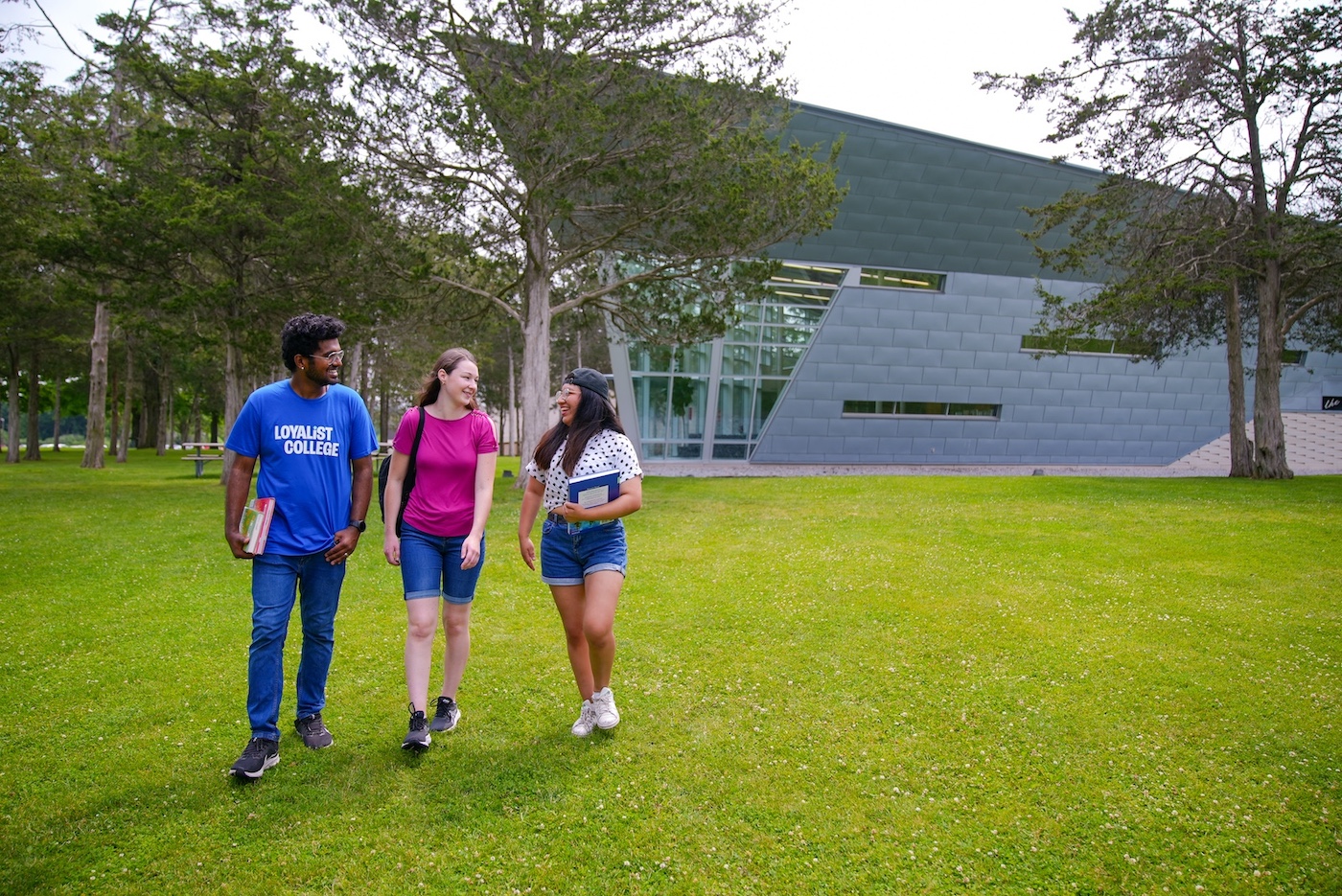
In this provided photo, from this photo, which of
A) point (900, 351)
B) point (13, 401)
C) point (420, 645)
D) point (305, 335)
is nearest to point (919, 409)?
point (900, 351)

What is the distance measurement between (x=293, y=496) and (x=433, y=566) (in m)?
0.84

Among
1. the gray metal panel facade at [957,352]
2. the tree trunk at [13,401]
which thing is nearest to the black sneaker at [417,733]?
the gray metal panel facade at [957,352]

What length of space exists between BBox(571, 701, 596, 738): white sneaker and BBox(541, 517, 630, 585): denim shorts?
0.85 meters

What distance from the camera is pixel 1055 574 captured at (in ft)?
31.5

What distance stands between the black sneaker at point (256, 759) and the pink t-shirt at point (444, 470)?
54.0 inches

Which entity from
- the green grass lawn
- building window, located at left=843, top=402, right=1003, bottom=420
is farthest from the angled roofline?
the green grass lawn

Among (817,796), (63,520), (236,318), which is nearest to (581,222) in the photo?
(236,318)

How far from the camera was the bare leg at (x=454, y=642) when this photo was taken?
4695 mm

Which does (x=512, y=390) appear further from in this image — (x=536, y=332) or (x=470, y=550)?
(x=470, y=550)

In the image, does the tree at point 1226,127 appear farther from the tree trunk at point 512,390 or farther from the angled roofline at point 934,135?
the tree trunk at point 512,390

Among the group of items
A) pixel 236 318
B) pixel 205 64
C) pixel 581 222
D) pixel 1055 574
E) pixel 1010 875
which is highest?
pixel 205 64

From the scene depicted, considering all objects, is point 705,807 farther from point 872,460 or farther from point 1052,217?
point 872,460

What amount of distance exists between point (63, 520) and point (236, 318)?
750cm

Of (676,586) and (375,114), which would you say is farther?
(375,114)
